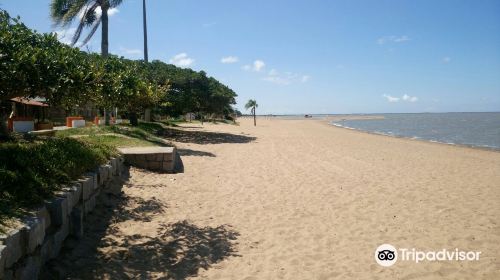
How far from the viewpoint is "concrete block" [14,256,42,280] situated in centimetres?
383

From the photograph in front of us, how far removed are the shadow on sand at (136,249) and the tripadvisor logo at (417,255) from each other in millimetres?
2382

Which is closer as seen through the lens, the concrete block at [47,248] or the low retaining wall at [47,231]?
the low retaining wall at [47,231]

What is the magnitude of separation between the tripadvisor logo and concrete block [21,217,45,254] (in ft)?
15.6

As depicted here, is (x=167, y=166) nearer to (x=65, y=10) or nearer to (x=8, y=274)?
(x=8, y=274)

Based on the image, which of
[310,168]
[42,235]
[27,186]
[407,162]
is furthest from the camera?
[407,162]

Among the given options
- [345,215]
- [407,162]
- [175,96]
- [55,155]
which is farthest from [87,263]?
[175,96]

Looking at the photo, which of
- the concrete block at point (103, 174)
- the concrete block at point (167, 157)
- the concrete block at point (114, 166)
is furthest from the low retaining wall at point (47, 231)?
the concrete block at point (167, 157)

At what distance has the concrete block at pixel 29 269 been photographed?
12.6 ft

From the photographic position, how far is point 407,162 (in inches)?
661

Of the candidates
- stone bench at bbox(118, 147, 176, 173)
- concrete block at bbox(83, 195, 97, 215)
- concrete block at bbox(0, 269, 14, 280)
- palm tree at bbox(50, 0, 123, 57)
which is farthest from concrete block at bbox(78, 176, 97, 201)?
palm tree at bbox(50, 0, 123, 57)

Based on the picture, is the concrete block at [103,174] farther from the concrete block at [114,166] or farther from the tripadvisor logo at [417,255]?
the tripadvisor logo at [417,255]

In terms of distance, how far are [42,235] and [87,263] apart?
1003 mm

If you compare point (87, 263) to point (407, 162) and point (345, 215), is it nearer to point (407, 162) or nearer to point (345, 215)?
point (345, 215)

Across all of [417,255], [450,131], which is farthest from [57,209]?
[450,131]
